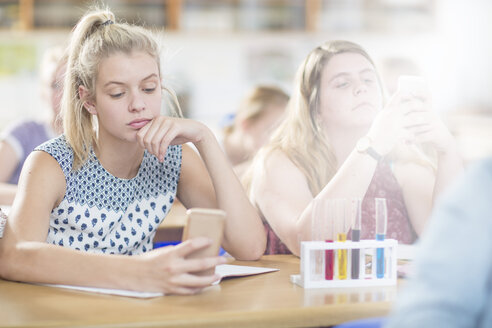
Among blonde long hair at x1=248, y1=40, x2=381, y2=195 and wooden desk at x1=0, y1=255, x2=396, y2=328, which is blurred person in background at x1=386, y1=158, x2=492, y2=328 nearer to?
wooden desk at x1=0, y1=255, x2=396, y2=328

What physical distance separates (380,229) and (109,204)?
606mm

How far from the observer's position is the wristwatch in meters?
1.53

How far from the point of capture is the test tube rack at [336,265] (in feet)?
4.24

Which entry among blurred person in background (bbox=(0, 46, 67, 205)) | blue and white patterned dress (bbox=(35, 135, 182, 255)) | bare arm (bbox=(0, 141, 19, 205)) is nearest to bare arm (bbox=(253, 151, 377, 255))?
blue and white patterned dress (bbox=(35, 135, 182, 255))

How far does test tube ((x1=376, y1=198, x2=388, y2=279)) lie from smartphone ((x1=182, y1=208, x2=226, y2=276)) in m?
0.33

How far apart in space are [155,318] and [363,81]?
825 mm

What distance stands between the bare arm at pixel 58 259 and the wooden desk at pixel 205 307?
1.1 inches

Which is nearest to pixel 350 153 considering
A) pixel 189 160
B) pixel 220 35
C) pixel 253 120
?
pixel 189 160

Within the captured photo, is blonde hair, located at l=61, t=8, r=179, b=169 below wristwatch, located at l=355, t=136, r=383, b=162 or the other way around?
the other way around

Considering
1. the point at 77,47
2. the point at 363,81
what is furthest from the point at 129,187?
the point at 363,81

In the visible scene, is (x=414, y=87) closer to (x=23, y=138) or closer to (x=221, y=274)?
(x=221, y=274)

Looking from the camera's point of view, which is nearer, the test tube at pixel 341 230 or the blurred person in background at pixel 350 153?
the test tube at pixel 341 230

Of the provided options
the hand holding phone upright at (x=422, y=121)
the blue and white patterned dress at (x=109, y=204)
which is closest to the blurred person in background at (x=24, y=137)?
the blue and white patterned dress at (x=109, y=204)

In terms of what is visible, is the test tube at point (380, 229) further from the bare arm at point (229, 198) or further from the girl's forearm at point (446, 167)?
the bare arm at point (229, 198)
